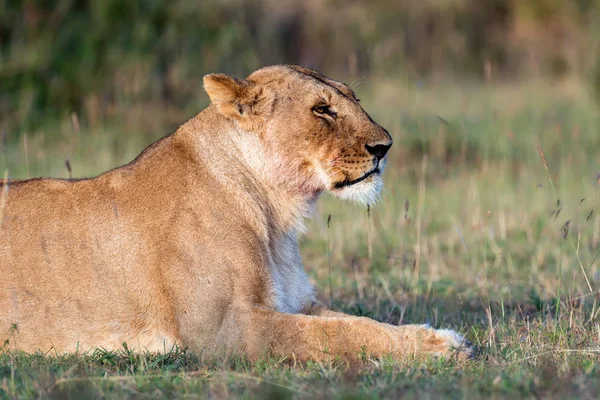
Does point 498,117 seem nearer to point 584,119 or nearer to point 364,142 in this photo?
point 584,119

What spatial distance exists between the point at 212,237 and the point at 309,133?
75 centimetres

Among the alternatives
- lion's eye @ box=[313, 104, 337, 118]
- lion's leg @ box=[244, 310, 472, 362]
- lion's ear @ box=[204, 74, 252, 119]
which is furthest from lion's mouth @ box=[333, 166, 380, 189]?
lion's leg @ box=[244, 310, 472, 362]

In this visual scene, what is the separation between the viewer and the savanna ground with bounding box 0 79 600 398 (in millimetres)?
3736

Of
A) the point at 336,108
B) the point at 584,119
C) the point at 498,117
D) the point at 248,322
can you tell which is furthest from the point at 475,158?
the point at 248,322

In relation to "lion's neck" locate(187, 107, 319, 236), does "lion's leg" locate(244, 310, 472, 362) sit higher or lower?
lower

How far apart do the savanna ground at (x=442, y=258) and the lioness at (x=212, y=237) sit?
0.16 meters

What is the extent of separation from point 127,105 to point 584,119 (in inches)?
231

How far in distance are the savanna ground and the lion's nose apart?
0.87 meters

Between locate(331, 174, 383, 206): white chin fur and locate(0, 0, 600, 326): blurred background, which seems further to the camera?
locate(0, 0, 600, 326): blurred background

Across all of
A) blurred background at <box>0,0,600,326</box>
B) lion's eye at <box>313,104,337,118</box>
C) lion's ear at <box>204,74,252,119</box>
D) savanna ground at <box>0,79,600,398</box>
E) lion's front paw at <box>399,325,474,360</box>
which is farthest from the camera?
blurred background at <box>0,0,600,326</box>

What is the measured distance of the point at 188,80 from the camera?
479 inches

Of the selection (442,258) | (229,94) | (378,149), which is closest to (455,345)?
(378,149)

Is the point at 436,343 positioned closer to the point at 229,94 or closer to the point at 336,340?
the point at 336,340

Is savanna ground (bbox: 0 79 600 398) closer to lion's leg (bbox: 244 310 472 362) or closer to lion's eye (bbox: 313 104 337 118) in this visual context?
lion's leg (bbox: 244 310 472 362)
